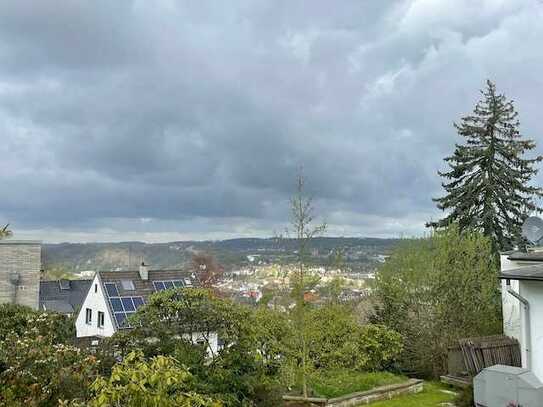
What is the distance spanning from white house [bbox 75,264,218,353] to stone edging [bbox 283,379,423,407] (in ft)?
59.1

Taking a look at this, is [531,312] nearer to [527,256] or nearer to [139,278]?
[527,256]

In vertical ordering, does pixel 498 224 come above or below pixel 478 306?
above

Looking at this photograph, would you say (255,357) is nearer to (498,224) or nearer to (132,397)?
(132,397)

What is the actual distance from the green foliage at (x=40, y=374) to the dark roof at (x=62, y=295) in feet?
132

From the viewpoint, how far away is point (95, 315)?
1289 inches

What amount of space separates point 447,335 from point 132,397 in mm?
16128

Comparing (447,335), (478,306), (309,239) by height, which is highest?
(309,239)

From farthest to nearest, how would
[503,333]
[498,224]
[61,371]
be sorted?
[498,224], [503,333], [61,371]

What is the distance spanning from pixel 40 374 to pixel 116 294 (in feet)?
80.4

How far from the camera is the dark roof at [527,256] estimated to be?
45.0ft

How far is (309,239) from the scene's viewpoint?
14.1m

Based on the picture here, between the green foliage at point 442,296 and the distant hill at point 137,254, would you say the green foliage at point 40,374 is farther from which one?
the distant hill at point 137,254

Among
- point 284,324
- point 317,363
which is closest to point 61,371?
point 284,324

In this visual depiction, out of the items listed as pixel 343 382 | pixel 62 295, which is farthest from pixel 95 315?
pixel 343 382
